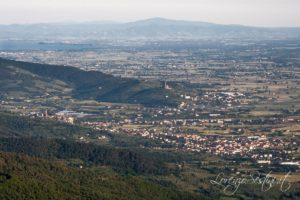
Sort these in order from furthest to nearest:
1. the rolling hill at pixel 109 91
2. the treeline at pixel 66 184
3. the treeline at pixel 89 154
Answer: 1. the rolling hill at pixel 109 91
2. the treeline at pixel 89 154
3. the treeline at pixel 66 184

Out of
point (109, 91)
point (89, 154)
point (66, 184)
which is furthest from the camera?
point (109, 91)

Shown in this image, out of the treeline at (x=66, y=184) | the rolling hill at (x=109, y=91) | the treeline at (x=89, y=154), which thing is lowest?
the rolling hill at (x=109, y=91)

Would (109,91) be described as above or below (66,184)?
below

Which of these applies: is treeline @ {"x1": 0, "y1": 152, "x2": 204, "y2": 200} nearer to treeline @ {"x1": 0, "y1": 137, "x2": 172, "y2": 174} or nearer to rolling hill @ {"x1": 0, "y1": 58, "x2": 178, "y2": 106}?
treeline @ {"x1": 0, "y1": 137, "x2": 172, "y2": 174}

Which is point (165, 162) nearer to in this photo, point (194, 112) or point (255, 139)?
point (255, 139)

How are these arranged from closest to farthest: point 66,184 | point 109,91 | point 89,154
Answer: point 66,184 → point 89,154 → point 109,91

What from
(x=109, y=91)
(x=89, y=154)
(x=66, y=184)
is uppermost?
(x=66, y=184)

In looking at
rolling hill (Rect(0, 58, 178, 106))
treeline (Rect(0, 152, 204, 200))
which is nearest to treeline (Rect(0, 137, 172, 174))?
treeline (Rect(0, 152, 204, 200))

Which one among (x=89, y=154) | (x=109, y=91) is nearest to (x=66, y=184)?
(x=89, y=154)

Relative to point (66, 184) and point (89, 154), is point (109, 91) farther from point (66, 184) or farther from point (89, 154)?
point (66, 184)

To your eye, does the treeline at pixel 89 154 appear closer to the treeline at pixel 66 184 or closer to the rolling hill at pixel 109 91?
the treeline at pixel 66 184

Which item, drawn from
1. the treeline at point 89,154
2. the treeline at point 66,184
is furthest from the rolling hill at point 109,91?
the treeline at point 66,184
